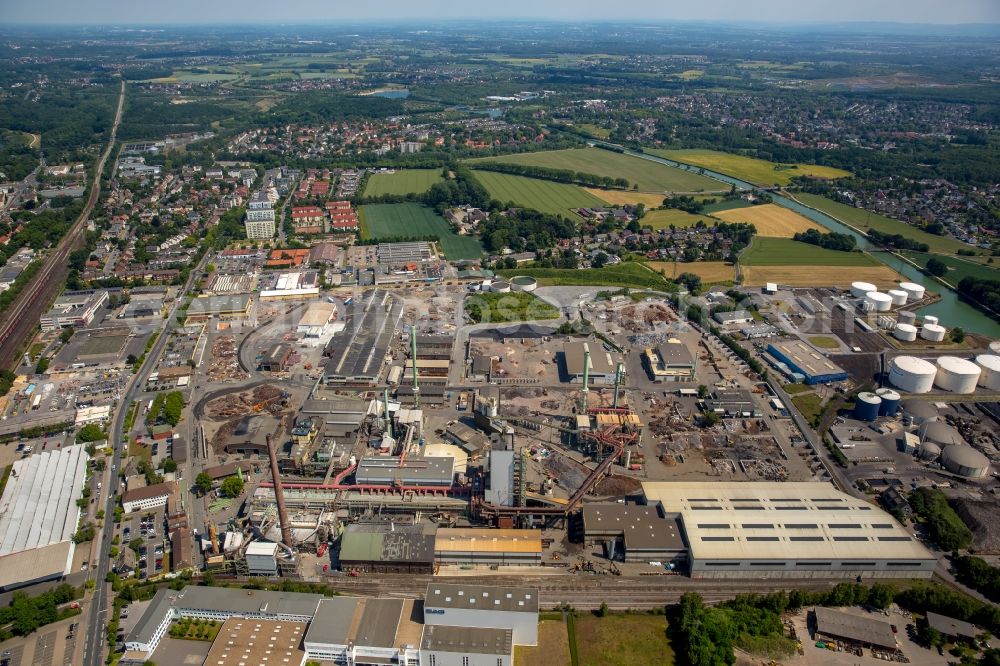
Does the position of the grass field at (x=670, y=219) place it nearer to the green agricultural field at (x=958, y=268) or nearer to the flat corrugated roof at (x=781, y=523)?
the green agricultural field at (x=958, y=268)

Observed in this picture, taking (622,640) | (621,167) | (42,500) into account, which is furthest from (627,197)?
(42,500)

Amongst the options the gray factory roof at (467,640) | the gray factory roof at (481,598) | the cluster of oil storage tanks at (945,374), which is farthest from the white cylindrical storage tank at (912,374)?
the gray factory roof at (467,640)

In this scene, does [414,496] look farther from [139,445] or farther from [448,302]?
[448,302]

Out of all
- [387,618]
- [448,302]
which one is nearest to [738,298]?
[448,302]

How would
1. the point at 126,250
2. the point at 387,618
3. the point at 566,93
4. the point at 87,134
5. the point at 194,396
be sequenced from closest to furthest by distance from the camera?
the point at 387,618, the point at 194,396, the point at 126,250, the point at 87,134, the point at 566,93

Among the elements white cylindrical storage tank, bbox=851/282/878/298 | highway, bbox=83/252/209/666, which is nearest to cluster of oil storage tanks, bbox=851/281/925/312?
white cylindrical storage tank, bbox=851/282/878/298

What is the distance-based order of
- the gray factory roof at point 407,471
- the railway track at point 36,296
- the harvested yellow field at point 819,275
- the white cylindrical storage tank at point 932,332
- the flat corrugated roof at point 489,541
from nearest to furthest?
the flat corrugated roof at point 489,541
the gray factory roof at point 407,471
the white cylindrical storage tank at point 932,332
the railway track at point 36,296
the harvested yellow field at point 819,275
